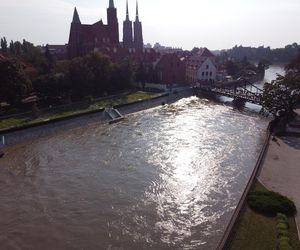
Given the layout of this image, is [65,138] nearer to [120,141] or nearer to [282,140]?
[120,141]

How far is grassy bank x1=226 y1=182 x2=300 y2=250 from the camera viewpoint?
50.4 feet

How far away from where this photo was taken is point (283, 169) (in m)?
Answer: 25.7

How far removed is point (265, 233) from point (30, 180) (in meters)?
17.1

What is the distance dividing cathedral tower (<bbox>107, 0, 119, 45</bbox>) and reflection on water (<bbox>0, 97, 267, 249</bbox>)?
40.5 metres

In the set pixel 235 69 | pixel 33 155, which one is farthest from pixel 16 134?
pixel 235 69

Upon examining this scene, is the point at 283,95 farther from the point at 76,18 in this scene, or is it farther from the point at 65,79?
the point at 76,18

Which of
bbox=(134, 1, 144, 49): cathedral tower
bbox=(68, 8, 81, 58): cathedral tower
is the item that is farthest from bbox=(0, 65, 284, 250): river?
bbox=(134, 1, 144, 49): cathedral tower

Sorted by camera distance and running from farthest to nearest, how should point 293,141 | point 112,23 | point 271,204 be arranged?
point 112,23, point 293,141, point 271,204

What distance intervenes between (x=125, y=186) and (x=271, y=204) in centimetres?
1003

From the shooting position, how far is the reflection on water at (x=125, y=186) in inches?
701

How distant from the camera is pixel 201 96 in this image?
60.7 metres

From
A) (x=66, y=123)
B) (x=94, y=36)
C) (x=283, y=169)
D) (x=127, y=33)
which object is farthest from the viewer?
(x=127, y=33)

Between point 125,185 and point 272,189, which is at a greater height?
point 272,189

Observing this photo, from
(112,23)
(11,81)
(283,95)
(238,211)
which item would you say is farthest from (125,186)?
(112,23)
